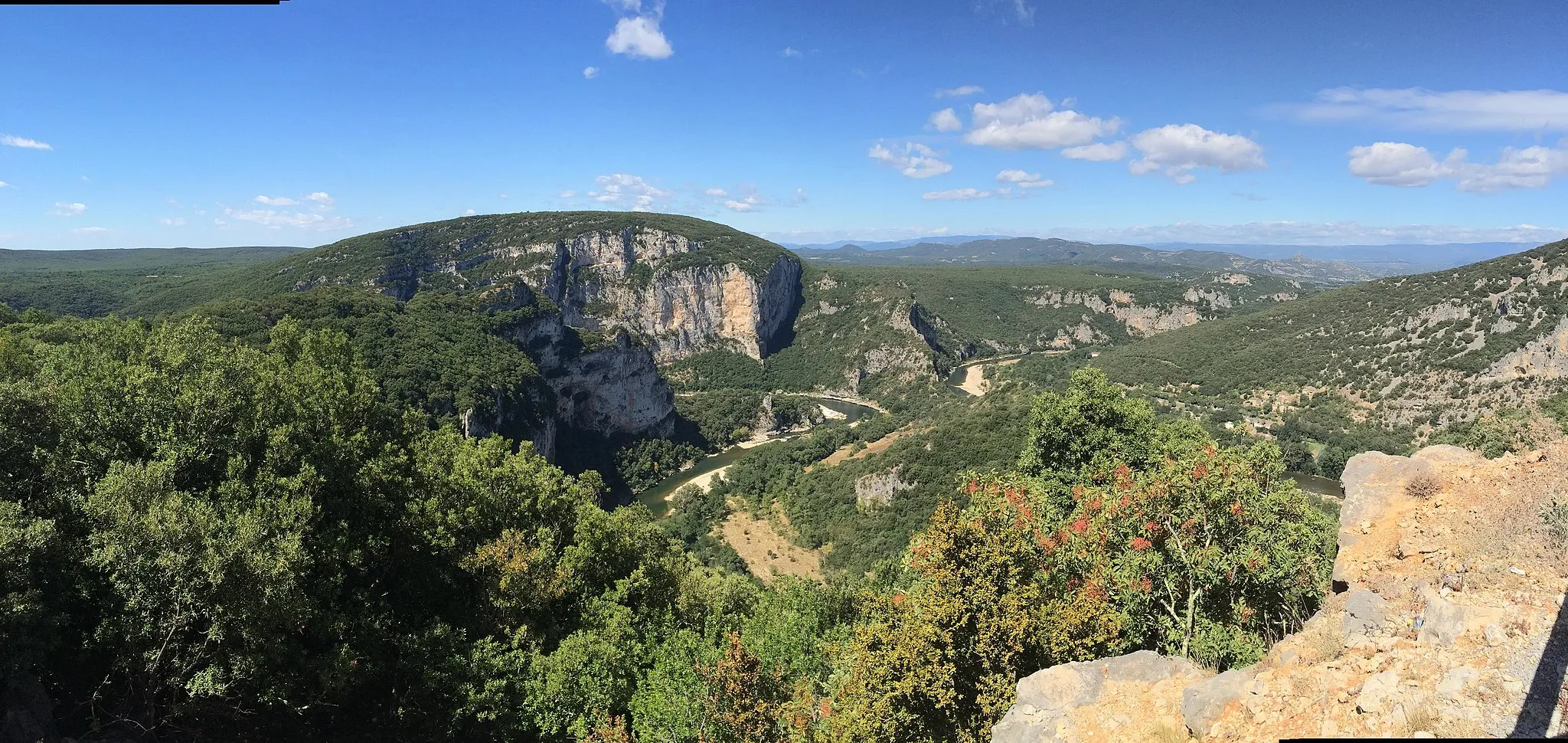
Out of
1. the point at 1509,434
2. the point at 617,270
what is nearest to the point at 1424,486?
the point at 1509,434

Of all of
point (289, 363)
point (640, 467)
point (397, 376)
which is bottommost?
point (640, 467)

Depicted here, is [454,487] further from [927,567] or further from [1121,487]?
[1121,487]

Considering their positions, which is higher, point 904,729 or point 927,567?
point 927,567

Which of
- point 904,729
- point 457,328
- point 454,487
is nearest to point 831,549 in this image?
point 454,487

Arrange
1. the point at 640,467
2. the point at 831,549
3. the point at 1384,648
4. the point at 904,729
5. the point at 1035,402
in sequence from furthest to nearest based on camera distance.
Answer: the point at 640,467 < the point at 831,549 < the point at 1035,402 < the point at 904,729 < the point at 1384,648

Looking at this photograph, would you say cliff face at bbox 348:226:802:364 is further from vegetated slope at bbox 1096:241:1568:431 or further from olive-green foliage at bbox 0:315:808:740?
olive-green foliage at bbox 0:315:808:740

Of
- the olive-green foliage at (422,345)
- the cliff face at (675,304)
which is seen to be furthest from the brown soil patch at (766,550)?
the cliff face at (675,304)
